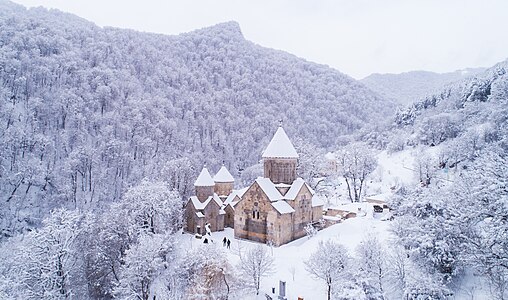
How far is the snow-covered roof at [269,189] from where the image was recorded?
28.4 meters

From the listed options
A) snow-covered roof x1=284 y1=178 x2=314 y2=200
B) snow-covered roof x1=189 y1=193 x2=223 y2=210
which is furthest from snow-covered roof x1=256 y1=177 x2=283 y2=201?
snow-covered roof x1=189 y1=193 x2=223 y2=210

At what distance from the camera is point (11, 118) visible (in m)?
51.2

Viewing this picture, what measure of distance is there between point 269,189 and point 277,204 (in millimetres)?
1662

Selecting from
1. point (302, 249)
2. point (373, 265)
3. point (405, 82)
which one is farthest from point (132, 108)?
point (405, 82)

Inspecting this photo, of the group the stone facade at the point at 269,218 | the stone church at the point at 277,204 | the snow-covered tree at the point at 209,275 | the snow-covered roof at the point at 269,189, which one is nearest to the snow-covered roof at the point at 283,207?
the stone church at the point at 277,204

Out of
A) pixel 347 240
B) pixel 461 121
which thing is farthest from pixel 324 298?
pixel 461 121

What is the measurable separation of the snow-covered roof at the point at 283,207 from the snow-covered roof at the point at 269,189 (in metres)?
0.54

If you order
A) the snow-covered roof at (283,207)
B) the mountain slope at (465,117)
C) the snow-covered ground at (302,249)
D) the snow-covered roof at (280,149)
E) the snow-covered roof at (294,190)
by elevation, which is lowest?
the snow-covered ground at (302,249)

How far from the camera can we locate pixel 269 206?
91.4ft

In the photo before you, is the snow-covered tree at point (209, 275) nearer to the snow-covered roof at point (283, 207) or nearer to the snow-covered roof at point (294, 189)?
the snow-covered roof at point (283, 207)

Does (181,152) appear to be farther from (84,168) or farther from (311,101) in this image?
(311,101)

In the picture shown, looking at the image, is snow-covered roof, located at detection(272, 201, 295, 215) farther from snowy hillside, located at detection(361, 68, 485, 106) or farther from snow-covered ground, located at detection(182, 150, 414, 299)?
snowy hillside, located at detection(361, 68, 485, 106)

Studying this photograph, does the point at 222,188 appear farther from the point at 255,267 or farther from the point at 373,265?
the point at 373,265

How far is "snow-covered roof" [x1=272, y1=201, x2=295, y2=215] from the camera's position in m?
27.5
